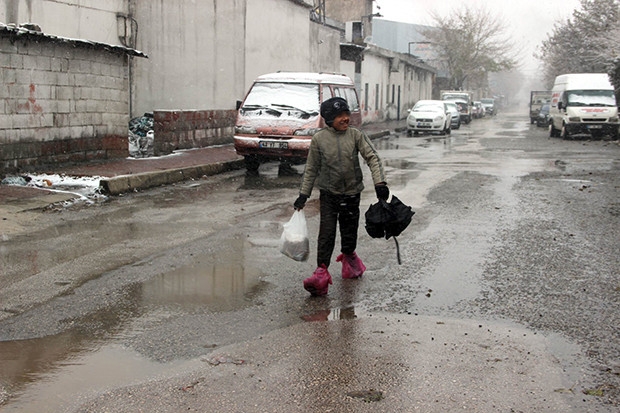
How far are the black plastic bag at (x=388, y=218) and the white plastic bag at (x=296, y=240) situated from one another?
561mm

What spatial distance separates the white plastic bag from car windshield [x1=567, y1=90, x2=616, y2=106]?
90.8 ft

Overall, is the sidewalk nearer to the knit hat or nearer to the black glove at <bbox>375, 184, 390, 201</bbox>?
the knit hat

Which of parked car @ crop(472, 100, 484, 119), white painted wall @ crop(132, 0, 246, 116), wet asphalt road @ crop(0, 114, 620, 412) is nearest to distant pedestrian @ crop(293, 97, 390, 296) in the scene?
wet asphalt road @ crop(0, 114, 620, 412)

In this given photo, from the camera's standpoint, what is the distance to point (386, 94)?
49.4 meters

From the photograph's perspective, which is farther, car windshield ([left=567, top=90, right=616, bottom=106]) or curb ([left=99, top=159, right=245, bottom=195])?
car windshield ([left=567, top=90, right=616, bottom=106])

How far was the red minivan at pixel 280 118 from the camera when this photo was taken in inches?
588

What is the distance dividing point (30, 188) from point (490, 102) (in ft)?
249

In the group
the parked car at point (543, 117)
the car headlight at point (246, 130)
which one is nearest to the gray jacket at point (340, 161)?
the car headlight at point (246, 130)

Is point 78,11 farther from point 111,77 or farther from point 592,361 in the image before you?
point 592,361

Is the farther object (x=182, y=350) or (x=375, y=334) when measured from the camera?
(x=375, y=334)

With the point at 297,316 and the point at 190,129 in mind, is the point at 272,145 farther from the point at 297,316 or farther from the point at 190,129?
the point at 297,316

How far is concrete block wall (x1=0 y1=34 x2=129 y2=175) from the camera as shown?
12312mm

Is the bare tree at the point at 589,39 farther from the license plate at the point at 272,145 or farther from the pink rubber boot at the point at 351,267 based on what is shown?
the pink rubber boot at the point at 351,267

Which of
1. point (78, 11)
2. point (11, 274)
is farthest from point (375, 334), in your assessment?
point (78, 11)
